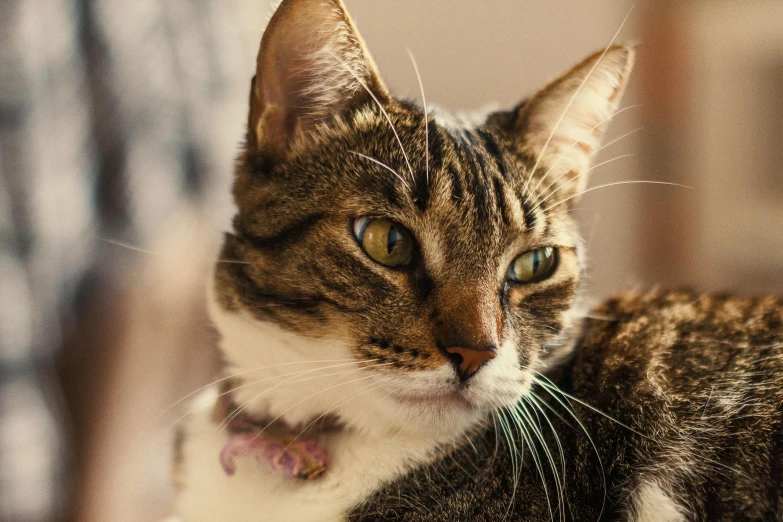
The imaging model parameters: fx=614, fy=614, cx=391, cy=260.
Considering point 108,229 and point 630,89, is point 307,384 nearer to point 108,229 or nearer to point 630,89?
point 108,229

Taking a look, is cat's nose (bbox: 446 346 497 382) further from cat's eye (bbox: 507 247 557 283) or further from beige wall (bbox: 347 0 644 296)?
beige wall (bbox: 347 0 644 296)

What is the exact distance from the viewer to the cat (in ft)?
2.32

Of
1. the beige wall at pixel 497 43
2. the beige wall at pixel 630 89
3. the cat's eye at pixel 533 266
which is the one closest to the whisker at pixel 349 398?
the cat's eye at pixel 533 266

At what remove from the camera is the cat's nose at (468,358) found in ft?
2.19

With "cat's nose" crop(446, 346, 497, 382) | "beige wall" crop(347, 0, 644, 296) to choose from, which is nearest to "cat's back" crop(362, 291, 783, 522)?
"cat's nose" crop(446, 346, 497, 382)

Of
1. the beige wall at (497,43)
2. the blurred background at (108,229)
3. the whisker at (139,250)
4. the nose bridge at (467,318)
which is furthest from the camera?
the beige wall at (497,43)

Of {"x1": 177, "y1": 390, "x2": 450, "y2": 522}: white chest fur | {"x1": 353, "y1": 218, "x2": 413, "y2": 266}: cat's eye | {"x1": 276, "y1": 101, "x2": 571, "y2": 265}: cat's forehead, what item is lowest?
{"x1": 177, "y1": 390, "x2": 450, "y2": 522}: white chest fur

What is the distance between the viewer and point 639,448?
75cm

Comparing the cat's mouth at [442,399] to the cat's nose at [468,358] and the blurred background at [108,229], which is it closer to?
the cat's nose at [468,358]

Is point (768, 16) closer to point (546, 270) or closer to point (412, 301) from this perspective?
point (546, 270)

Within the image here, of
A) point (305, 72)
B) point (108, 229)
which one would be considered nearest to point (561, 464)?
point (305, 72)

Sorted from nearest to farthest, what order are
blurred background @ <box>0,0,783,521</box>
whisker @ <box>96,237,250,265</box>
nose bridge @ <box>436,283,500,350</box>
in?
nose bridge @ <box>436,283,500,350</box> → whisker @ <box>96,237,250,265</box> → blurred background @ <box>0,0,783,521</box>

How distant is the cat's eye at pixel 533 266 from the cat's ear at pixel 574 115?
0.10 metres

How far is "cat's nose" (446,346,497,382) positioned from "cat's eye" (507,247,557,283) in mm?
157
